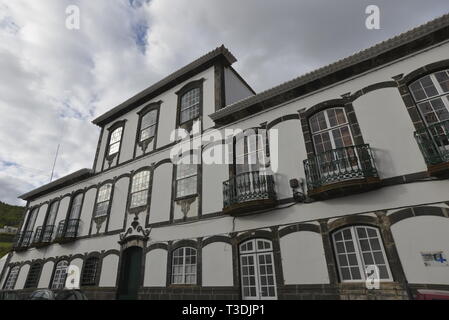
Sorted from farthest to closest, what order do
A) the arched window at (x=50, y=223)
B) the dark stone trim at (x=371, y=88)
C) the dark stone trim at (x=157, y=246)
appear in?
1. the arched window at (x=50, y=223)
2. the dark stone trim at (x=157, y=246)
3. the dark stone trim at (x=371, y=88)

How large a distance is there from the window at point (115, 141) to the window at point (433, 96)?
14332 millimetres

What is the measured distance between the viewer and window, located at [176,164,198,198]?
10344 millimetres

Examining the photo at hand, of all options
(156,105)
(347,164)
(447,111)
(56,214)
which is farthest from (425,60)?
(56,214)

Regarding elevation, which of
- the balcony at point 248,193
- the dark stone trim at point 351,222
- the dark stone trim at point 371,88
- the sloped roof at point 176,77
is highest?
the sloped roof at point 176,77

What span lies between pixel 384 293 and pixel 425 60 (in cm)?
651

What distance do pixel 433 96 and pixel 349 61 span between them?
8.45ft

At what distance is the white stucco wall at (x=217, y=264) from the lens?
8.08 m

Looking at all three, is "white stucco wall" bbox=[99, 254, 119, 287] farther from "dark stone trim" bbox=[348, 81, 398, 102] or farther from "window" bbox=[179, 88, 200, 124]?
"dark stone trim" bbox=[348, 81, 398, 102]

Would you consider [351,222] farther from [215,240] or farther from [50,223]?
[50,223]

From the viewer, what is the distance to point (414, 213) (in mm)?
5922

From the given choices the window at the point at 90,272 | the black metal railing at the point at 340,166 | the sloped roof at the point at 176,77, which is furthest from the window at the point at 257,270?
the sloped roof at the point at 176,77

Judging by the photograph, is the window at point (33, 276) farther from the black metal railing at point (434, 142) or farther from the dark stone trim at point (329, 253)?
the black metal railing at point (434, 142)
